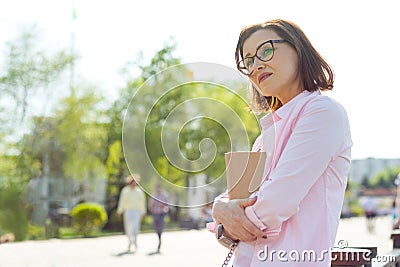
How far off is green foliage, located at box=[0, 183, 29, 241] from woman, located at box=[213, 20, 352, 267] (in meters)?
20.4

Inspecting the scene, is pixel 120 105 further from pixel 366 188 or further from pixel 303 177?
pixel 366 188

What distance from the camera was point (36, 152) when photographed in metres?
28.5

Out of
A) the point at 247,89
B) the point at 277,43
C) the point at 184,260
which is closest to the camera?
the point at 277,43

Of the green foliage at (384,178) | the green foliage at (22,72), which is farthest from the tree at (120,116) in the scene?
the green foliage at (384,178)

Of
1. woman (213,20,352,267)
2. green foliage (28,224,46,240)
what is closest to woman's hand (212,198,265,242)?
woman (213,20,352,267)

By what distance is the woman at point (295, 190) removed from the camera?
1.60 m

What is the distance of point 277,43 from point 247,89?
24cm

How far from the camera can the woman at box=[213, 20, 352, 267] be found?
5.24ft

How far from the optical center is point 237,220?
163 cm

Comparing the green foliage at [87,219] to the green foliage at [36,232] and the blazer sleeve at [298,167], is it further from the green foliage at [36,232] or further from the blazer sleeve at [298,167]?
the blazer sleeve at [298,167]

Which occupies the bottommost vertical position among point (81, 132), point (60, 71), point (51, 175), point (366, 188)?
point (366, 188)

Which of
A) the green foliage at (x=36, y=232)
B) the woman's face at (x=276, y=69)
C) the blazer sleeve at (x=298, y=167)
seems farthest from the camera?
the green foliage at (x=36, y=232)

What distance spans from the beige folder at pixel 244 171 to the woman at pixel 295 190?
1.0 inches

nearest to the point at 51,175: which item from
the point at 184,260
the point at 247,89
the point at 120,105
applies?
the point at 120,105
